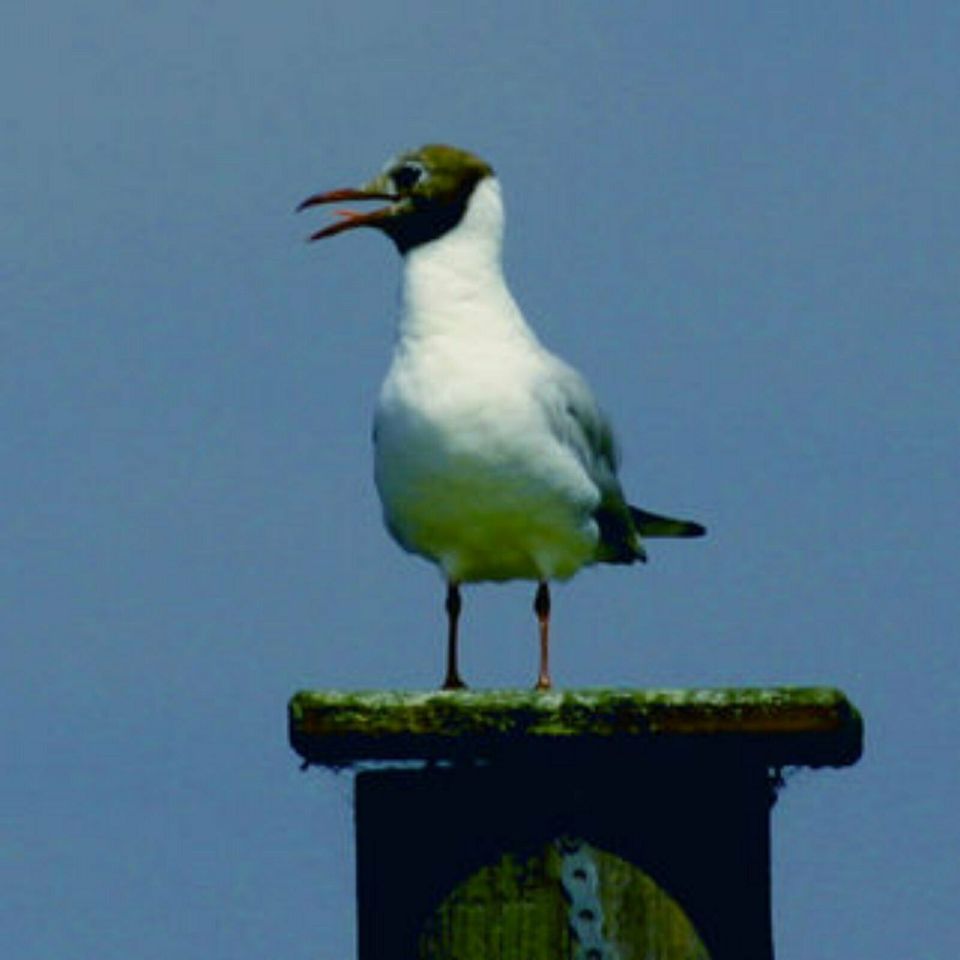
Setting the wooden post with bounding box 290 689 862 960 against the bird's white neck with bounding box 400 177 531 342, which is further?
the bird's white neck with bounding box 400 177 531 342

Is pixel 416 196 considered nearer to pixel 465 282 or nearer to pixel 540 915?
pixel 465 282

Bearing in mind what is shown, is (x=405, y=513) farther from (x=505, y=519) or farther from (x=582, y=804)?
(x=582, y=804)

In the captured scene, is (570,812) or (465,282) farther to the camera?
(465,282)

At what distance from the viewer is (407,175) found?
6891mm

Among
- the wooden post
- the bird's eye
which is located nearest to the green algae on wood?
the wooden post

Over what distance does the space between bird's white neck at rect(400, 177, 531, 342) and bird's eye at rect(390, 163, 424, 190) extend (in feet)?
0.49

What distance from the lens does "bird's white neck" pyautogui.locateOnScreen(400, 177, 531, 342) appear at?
6.62 meters

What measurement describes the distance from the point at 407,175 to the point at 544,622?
4.30 feet

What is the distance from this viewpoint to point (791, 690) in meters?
4.12

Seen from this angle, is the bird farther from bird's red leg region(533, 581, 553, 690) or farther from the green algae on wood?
the green algae on wood

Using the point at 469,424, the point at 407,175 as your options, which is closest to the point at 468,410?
the point at 469,424

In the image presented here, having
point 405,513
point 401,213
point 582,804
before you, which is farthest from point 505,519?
point 582,804

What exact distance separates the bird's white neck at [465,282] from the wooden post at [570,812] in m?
2.46

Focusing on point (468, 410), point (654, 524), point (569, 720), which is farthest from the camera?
point (654, 524)
